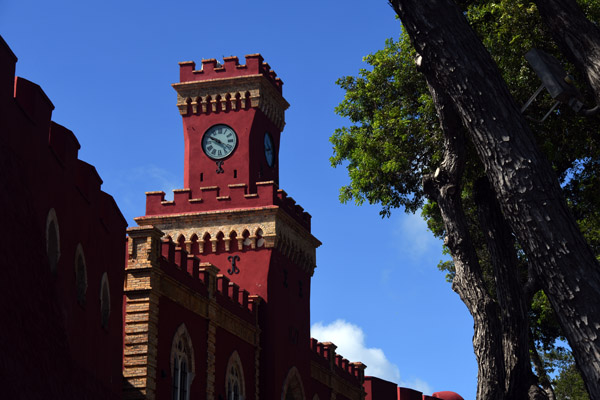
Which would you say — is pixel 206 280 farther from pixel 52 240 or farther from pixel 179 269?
pixel 52 240

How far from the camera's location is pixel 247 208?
3400 cm

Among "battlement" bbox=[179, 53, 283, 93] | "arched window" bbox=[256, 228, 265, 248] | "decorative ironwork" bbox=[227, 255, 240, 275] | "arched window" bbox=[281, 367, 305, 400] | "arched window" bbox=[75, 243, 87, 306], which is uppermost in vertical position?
"battlement" bbox=[179, 53, 283, 93]

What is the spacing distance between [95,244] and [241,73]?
1957 cm

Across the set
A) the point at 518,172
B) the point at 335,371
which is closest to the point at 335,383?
the point at 335,371

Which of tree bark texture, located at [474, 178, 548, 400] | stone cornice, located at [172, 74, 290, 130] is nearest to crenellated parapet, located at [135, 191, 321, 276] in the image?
stone cornice, located at [172, 74, 290, 130]

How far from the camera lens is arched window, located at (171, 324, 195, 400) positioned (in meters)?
26.2

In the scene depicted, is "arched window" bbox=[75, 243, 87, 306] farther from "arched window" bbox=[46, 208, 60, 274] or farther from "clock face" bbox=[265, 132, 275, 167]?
"clock face" bbox=[265, 132, 275, 167]

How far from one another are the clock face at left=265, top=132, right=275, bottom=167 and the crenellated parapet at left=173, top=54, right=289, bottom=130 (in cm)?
115

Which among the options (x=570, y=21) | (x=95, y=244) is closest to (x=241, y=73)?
(x=95, y=244)

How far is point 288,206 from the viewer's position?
3531 cm

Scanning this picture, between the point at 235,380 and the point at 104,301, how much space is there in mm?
11726

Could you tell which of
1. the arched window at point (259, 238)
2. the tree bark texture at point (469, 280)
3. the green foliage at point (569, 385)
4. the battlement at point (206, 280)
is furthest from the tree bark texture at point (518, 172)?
the green foliage at point (569, 385)

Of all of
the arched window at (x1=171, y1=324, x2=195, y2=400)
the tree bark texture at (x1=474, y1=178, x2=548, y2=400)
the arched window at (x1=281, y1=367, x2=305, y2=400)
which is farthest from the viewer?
the arched window at (x1=281, y1=367, x2=305, y2=400)

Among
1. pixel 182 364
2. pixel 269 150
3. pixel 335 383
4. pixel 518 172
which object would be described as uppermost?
pixel 269 150
